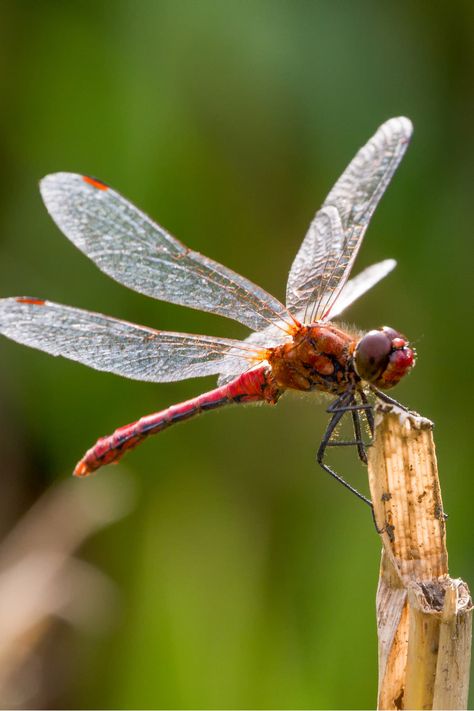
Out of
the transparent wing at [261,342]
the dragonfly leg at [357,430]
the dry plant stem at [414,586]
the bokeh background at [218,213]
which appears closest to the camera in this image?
the dry plant stem at [414,586]

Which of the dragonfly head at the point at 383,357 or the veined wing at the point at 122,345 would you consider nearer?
the dragonfly head at the point at 383,357

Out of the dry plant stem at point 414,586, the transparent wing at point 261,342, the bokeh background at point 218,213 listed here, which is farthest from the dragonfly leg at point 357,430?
the bokeh background at point 218,213

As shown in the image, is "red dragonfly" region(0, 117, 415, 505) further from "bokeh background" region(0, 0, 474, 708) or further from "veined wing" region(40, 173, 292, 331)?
"bokeh background" region(0, 0, 474, 708)

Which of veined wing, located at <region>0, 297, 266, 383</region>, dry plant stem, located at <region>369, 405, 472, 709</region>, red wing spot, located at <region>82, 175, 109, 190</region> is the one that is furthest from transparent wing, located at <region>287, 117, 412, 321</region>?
dry plant stem, located at <region>369, 405, 472, 709</region>

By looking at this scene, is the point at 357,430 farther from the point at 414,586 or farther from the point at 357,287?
the point at 414,586

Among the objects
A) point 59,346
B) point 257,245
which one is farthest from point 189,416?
point 257,245

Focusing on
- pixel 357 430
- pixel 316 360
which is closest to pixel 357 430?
pixel 357 430

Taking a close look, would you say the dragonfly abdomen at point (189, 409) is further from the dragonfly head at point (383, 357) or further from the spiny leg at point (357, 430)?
the dragonfly head at point (383, 357)

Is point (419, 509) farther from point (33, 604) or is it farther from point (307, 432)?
point (307, 432)
